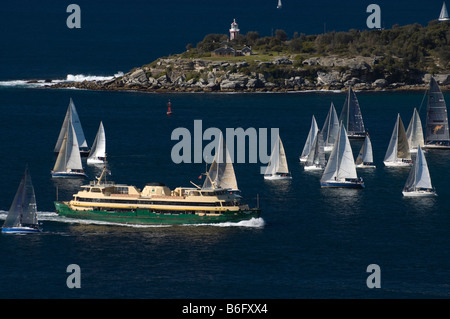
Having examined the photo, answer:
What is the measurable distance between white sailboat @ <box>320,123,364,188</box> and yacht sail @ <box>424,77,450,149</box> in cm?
3499

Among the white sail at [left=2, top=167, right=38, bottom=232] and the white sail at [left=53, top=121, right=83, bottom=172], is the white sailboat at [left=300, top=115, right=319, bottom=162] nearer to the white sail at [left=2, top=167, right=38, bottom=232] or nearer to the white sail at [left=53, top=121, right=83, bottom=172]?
the white sail at [left=53, top=121, right=83, bottom=172]

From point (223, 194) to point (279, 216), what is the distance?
7651 millimetres

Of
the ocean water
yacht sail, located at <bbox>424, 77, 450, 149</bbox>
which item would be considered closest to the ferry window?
the ocean water

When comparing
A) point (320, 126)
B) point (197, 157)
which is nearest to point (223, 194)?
point (197, 157)

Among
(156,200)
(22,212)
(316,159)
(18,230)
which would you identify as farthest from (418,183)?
(18,230)

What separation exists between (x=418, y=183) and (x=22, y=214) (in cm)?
4660

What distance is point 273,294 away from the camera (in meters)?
87.9

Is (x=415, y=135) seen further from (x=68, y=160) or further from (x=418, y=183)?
(x=68, y=160)

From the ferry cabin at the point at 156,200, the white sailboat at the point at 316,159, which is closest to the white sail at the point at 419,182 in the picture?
the white sailboat at the point at 316,159

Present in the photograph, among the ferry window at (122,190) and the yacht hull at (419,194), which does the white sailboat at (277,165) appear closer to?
the yacht hull at (419,194)

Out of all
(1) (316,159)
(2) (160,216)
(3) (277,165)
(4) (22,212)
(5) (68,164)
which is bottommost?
(2) (160,216)

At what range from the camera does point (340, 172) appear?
426 feet

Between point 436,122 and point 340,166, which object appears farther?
point 436,122
